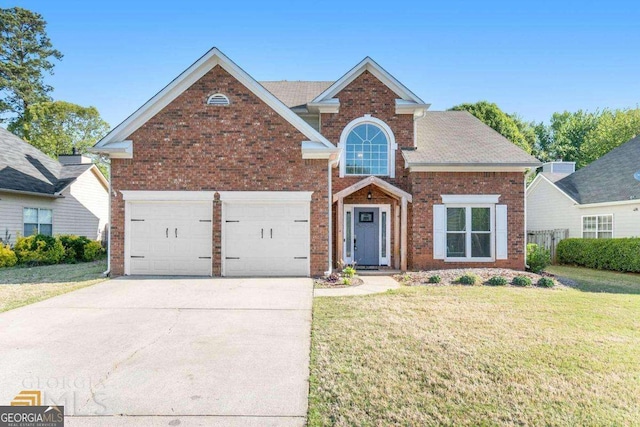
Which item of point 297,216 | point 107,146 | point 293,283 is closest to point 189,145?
point 107,146

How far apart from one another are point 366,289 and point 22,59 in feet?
137

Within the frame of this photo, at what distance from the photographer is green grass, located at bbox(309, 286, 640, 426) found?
11.4 feet

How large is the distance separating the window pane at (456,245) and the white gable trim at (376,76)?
4782 mm

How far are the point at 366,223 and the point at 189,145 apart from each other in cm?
671

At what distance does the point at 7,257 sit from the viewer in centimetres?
1328

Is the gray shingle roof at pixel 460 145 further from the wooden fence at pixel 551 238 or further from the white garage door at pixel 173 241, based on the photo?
the white garage door at pixel 173 241

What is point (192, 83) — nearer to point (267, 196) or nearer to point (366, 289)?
point (267, 196)

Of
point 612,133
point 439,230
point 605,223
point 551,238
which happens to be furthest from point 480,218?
point 612,133

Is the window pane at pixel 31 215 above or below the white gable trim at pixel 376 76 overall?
below

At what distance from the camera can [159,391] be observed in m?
3.96

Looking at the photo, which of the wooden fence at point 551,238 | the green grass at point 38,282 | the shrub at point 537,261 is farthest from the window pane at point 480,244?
the green grass at point 38,282

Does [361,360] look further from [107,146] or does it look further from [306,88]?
[306,88]

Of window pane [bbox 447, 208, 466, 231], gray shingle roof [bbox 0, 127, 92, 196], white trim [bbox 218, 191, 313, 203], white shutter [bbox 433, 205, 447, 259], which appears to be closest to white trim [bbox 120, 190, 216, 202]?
white trim [bbox 218, 191, 313, 203]

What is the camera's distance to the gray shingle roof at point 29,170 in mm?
15267
